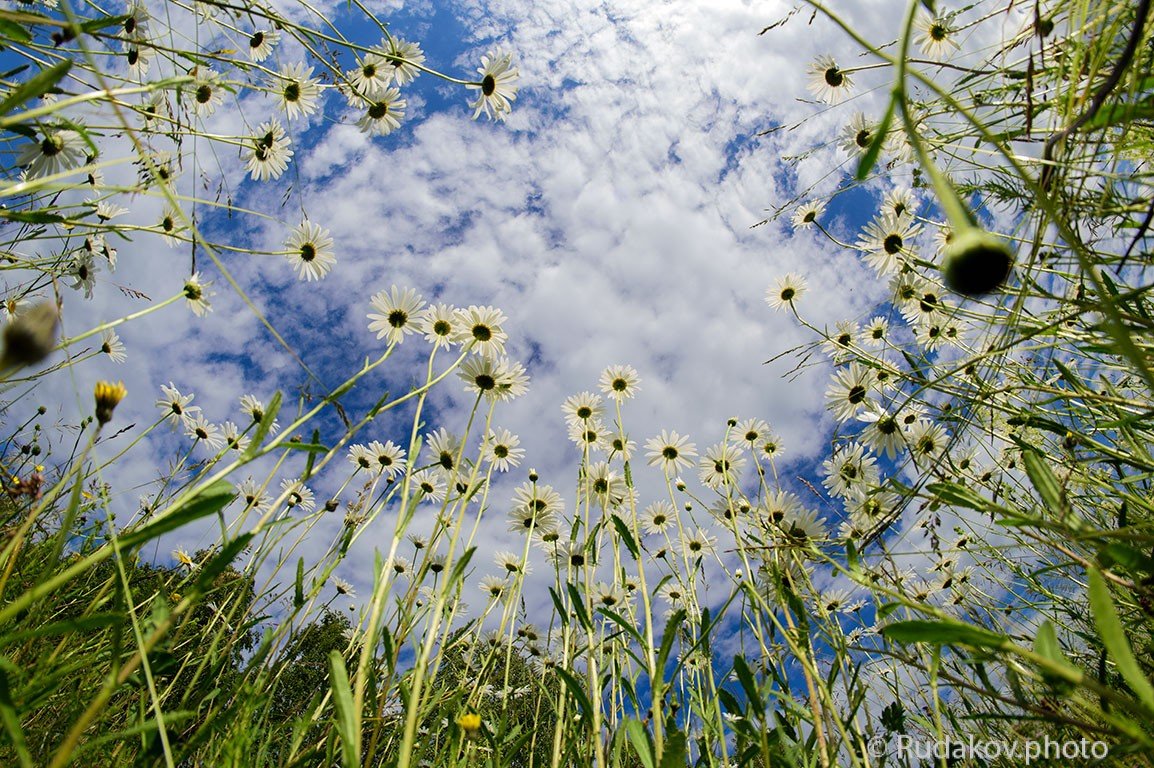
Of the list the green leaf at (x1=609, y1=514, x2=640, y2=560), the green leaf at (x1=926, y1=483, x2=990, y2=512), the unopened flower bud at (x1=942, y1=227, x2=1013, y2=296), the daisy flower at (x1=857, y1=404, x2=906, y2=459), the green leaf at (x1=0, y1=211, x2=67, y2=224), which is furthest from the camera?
the daisy flower at (x1=857, y1=404, x2=906, y2=459)

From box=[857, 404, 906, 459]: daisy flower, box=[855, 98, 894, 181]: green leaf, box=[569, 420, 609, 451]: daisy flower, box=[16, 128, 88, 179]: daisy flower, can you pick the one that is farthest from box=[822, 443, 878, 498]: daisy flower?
box=[16, 128, 88, 179]: daisy flower

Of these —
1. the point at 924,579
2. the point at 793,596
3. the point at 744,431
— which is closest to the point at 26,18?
the point at 793,596

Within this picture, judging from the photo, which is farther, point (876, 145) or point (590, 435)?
point (590, 435)

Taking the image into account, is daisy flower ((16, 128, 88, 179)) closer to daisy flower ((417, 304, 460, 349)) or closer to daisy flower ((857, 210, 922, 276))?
daisy flower ((417, 304, 460, 349))

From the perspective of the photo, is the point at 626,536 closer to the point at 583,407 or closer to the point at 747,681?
the point at 747,681

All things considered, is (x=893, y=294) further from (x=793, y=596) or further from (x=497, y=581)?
(x=497, y=581)

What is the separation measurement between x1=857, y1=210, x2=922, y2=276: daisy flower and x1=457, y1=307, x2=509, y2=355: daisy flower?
4.80 ft

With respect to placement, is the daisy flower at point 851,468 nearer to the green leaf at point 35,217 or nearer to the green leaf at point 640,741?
the green leaf at point 640,741

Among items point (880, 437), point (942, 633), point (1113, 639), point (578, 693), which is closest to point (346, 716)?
point (578, 693)

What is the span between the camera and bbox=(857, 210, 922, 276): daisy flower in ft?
7.65

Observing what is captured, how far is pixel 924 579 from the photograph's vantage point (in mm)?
2596

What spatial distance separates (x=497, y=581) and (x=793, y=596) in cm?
181

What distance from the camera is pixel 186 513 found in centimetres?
56

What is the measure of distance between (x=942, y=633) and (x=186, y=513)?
26.3 inches
